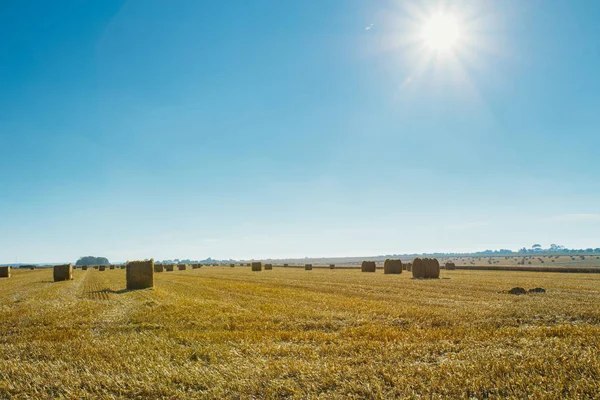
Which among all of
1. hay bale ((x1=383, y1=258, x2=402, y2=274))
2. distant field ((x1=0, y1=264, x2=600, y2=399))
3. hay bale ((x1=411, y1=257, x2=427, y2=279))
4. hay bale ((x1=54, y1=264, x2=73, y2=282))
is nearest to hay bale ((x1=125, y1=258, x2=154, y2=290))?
distant field ((x1=0, y1=264, x2=600, y2=399))

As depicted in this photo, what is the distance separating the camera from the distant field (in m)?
5.46

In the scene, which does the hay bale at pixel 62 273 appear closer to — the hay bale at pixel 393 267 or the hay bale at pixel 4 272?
the hay bale at pixel 4 272

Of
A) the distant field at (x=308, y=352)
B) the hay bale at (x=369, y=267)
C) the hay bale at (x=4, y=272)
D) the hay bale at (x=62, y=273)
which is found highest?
the distant field at (x=308, y=352)

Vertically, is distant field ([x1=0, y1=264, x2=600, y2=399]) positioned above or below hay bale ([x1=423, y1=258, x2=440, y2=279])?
above

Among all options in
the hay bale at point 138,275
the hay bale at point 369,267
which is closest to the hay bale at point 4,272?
the hay bale at point 138,275

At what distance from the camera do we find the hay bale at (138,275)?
23.8m

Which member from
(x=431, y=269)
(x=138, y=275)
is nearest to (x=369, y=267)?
(x=431, y=269)

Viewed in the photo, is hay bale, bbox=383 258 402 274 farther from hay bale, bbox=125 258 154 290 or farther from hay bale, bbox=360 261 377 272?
hay bale, bbox=125 258 154 290

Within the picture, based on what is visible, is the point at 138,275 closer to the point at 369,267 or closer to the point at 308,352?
the point at 308,352

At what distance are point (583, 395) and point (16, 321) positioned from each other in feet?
47.6

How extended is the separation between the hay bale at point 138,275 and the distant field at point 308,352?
11.2m

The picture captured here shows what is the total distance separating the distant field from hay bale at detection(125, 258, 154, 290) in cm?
1122

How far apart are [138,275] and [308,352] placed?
1993cm

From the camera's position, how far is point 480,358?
6617mm
